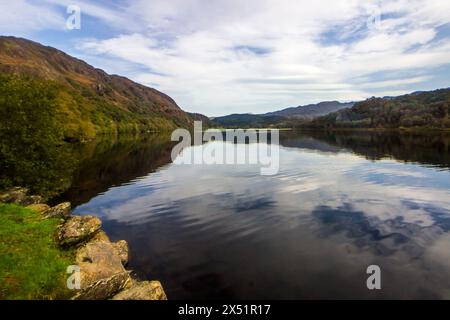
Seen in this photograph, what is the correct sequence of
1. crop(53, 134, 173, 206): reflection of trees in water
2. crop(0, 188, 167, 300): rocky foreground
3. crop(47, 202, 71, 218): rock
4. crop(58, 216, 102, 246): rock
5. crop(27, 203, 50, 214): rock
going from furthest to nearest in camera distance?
crop(53, 134, 173, 206): reflection of trees in water → crop(27, 203, 50, 214): rock → crop(47, 202, 71, 218): rock → crop(58, 216, 102, 246): rock → crop(0, 188, 167, 300): rocky foreground

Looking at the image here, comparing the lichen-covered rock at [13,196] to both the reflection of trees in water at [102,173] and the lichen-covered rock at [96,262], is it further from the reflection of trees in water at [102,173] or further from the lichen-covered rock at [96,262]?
the lichen-covered rock at [96,262]

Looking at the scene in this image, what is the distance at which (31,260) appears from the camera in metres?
17.5

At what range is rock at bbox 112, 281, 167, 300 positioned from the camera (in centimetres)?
1534

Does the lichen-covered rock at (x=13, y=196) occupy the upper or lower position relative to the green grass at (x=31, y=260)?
upper

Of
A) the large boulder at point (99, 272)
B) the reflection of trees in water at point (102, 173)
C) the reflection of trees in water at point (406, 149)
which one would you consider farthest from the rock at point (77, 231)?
the reflection of trees in water at point (406, 149)

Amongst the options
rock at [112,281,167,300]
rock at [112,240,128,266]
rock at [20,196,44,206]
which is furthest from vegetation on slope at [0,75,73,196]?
rock at [112,281,167,300]

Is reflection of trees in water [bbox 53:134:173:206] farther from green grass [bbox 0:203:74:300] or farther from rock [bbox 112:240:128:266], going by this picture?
rock [bbox 112:240:128:266]

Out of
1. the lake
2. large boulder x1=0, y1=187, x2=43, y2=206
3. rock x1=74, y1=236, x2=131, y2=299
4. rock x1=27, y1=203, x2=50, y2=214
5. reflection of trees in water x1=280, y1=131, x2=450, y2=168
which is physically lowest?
the lake

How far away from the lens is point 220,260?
22547 mm

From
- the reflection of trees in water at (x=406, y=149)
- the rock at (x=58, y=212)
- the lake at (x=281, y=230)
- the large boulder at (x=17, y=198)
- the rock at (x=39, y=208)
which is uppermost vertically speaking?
the reflection of trees in water at (x=406, y=149)

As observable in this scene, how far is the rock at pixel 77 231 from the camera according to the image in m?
21.0

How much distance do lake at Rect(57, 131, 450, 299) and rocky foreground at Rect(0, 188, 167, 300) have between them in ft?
7.42

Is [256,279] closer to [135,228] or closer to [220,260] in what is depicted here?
[220,260]

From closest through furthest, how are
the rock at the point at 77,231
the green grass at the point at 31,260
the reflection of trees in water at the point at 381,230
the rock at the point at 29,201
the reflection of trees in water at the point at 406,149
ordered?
the green grass at the point at 31,260 < the rock at the point at 77,231 < the reflection of trees in water at the point at 381,230 < the rock at the point at 29,201 < the reflection of trees in water at the point at 406,149
